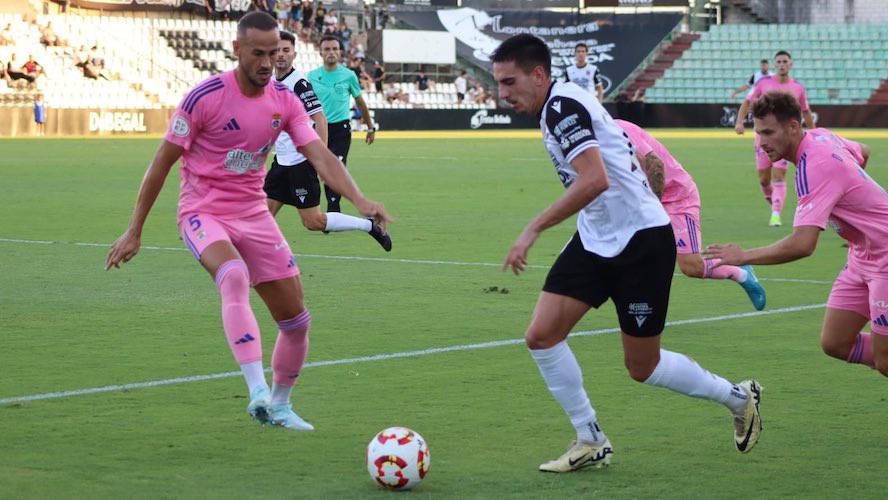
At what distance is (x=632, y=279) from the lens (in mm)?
5879

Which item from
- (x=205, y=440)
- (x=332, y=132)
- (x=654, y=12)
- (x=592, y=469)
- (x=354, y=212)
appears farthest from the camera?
(x=654, y=12)

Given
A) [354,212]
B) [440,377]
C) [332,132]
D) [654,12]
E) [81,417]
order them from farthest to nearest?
1. [654,12]
2. [354,212]
3. [332,132]
4. [440,377]
5. [81,417]

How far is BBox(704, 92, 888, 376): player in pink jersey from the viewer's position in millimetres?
6199

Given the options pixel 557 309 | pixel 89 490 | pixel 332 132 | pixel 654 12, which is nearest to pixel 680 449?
pixel 557 309

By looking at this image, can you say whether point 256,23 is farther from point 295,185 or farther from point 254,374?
point 295,185

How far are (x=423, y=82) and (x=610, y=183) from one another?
1946 inches

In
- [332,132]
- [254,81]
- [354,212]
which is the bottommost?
[354,212]

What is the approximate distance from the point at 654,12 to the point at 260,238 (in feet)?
185

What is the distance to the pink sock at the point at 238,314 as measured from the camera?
6.39m

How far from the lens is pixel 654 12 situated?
61375 millimetres

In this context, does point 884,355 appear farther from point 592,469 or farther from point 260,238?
point 260,238

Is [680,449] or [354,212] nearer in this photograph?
[680,449]

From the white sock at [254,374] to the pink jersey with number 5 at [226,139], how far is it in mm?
813

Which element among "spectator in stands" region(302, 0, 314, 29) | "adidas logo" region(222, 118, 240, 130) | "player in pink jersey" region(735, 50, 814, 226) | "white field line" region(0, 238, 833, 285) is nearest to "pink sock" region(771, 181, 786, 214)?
"player in pink jersey" region(735, 50, 814, 226)
